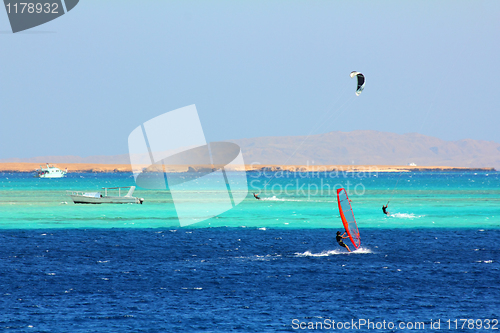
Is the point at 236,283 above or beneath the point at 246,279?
above

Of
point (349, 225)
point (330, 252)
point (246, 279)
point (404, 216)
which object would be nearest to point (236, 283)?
point (246, 279)

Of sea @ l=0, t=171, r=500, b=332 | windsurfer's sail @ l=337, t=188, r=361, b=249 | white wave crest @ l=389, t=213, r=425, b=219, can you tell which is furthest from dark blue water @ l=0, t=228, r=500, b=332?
white wave crest @ l=389, t=213, r=425, b=219

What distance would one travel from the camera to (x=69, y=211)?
6531 centimetres

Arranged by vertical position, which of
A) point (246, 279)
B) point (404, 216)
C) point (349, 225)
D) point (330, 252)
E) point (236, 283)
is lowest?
point (404, 216)

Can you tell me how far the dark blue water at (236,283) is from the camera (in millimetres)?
20172

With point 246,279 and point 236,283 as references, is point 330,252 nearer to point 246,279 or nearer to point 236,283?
point 246,279

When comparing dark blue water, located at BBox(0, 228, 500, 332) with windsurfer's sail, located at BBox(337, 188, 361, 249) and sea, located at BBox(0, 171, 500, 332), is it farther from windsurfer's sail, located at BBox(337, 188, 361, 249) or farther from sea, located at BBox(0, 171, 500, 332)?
windsurfer's sail, located at BBox(337, 188, 361, 249)

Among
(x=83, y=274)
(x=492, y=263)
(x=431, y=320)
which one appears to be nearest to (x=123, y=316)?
(x=83, y=274)

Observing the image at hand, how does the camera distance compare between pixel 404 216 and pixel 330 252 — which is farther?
pixel 404 216

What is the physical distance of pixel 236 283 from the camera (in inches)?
1000

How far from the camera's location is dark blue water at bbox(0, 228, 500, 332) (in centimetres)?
2017

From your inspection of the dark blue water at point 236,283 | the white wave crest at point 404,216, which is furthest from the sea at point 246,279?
the white wave crest at point 404,216

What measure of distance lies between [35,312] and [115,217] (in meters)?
38.3

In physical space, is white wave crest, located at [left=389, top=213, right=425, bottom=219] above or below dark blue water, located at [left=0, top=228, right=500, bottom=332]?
below
